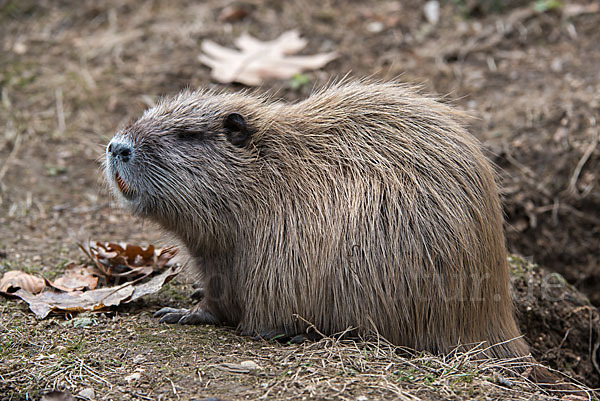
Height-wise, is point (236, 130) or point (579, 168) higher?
point (579, 168)

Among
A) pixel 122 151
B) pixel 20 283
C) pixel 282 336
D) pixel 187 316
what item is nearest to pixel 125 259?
pixel 20 283

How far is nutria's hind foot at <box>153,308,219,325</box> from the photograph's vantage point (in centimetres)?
393

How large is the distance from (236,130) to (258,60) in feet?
10.6

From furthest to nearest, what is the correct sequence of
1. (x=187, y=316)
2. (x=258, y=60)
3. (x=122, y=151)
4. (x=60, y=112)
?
(x=258, y=60) < (x=60, y=112) < (x=187, y=316) < (x=122, y=151)

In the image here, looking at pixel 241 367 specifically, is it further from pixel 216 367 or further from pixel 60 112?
pixel 60 112

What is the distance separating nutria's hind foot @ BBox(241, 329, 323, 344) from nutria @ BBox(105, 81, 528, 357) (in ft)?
0.06

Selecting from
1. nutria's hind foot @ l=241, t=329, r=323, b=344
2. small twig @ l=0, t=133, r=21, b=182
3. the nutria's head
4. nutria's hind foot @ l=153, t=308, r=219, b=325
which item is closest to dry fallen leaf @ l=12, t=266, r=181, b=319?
nutria's hind foot @ l=153, t=308, r=219, b=325

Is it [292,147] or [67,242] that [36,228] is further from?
[292,147]

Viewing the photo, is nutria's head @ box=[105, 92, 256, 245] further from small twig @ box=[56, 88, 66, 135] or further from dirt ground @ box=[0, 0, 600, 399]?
small twig @ box=[56, 88, 66, 135]

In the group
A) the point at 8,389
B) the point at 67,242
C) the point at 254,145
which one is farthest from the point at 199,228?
the point at 67,242

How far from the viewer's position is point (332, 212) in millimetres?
3697

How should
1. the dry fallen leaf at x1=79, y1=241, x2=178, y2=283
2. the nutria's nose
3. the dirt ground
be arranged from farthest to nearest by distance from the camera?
1. the dry fallen leaf at x1=79, y1=241, x2=178, y2=283
2. the nutria's nose
3. the dirt ground

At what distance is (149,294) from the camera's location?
4211 mm

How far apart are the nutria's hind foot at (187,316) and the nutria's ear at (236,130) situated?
3.48ft
